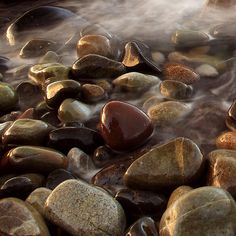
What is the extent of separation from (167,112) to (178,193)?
2.78ft

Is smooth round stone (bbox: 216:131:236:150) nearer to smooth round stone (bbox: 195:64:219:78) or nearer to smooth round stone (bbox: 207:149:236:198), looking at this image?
smooth round stone (bbox: 207:149:236:198)

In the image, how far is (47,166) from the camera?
245cm

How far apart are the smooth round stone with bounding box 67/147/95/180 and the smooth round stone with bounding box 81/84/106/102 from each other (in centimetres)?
66

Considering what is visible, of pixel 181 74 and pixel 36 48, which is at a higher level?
pixel 181 74

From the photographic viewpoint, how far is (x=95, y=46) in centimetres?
379

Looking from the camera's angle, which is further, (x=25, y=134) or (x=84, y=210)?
(x=25, y=134)

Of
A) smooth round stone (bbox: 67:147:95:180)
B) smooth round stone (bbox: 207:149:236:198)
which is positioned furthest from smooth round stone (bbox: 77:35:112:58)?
smooth round stone (bbox: 207:149:236:198)

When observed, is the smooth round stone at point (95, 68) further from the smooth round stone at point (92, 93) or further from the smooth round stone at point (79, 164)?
the smooth round stone at point (79, 164)

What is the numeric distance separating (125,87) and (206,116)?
26.1 inches

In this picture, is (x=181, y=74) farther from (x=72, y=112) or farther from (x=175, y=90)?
(x=72, y=112)

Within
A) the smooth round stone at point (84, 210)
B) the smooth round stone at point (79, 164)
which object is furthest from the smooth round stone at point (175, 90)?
the smooth round stone at point (84, 210)

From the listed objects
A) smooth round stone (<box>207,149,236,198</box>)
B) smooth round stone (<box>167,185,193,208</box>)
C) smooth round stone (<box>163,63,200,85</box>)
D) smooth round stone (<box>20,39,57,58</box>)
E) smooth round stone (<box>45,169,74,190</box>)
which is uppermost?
smooth round stone (<box>207,149,236,198</box>)

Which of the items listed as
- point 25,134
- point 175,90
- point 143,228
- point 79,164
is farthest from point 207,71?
point 143,228

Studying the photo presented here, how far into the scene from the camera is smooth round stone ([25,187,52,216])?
215cm
